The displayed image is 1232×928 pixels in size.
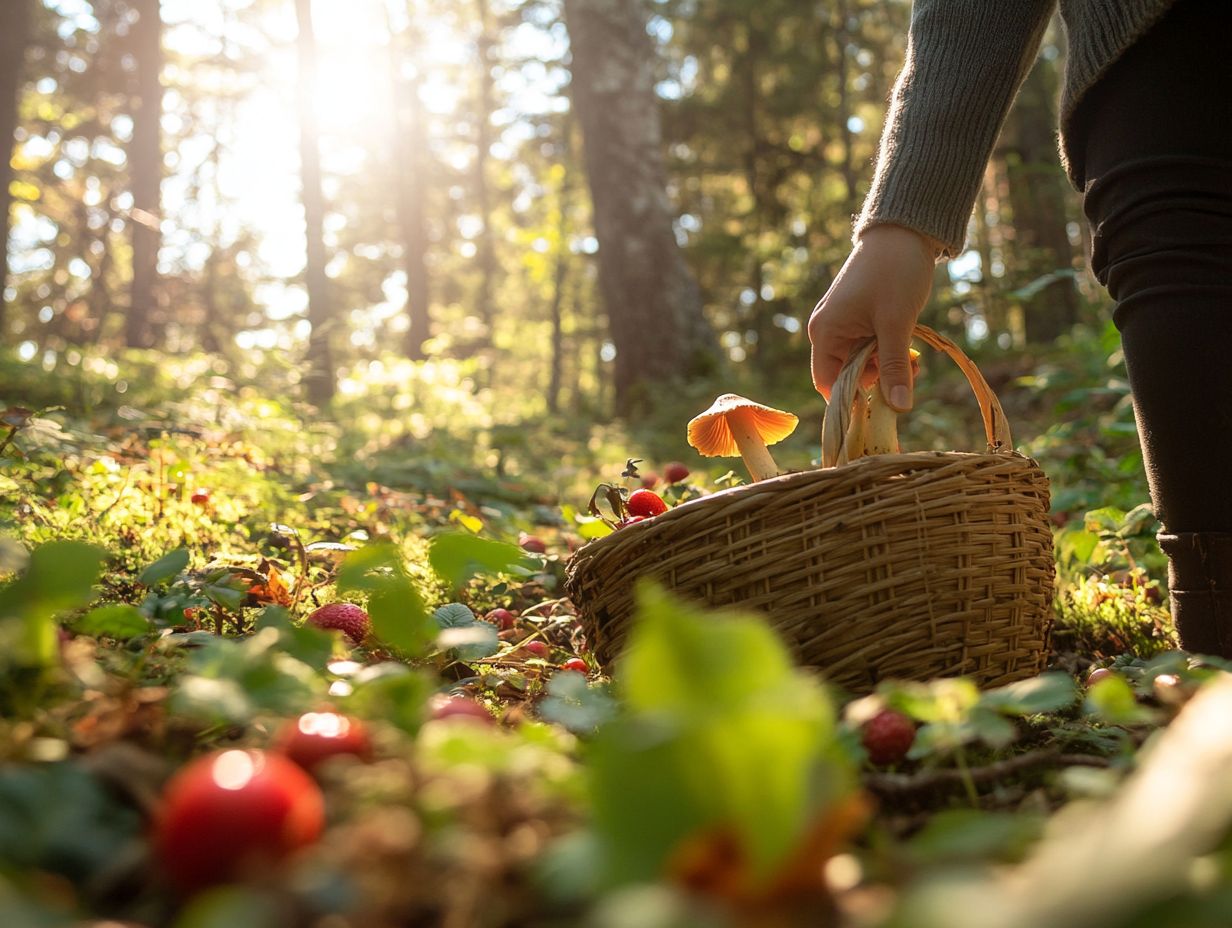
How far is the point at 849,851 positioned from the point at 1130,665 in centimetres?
112

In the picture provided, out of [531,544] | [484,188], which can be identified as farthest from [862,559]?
[484,188]

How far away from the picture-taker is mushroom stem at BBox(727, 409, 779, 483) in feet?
6.04

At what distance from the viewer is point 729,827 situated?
0.59 metres

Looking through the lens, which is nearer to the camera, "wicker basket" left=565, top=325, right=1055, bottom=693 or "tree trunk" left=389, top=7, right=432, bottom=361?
"wicker basket" left=565, top=325, right=1055, bottom=693

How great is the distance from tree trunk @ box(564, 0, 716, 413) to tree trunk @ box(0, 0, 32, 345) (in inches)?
167

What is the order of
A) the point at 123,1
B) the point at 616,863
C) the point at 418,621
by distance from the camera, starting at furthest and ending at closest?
the point at 123,1 < the point at 418,621 < the point at 616,863

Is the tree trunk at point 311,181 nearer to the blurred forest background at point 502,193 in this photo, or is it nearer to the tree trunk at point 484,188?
the blurred forest background at point 502,193

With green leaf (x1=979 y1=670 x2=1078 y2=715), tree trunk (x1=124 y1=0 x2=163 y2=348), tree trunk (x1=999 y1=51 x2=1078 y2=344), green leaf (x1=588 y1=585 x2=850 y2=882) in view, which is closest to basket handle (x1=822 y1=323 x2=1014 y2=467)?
green leaf (x1=979 y1=670 x2=1078 y2=715)

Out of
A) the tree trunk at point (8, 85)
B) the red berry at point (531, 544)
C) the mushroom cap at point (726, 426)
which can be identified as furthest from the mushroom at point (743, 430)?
the tree trunk at point (8, 85)

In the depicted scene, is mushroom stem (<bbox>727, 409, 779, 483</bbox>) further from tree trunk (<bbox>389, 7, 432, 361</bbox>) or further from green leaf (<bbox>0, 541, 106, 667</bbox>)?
tree trunk (<bbox>389, 7, 432, 361</bbox>)

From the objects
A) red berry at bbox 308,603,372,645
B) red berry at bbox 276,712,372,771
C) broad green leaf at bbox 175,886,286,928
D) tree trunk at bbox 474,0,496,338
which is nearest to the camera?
broad green leaf at bbox 175,886,286,928

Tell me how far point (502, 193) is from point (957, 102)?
19.5 m

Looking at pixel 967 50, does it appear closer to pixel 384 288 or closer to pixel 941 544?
pixel 941 544

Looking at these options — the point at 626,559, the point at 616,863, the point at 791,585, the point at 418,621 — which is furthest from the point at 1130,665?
the point at 616,863
